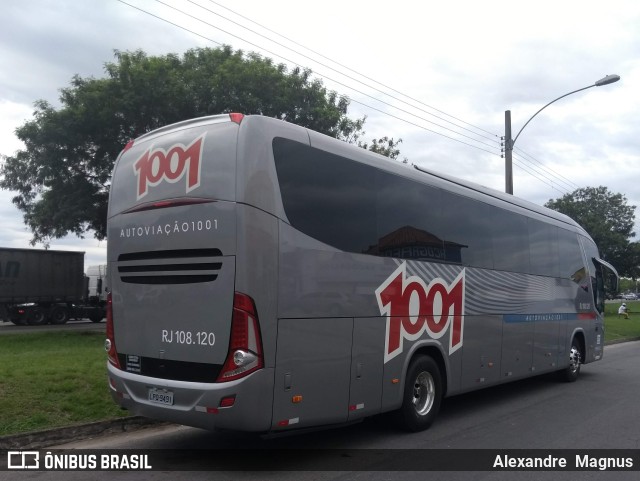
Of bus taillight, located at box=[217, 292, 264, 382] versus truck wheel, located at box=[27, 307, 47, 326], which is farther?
truck wheel, located at box=[27, 307, 47, 326]

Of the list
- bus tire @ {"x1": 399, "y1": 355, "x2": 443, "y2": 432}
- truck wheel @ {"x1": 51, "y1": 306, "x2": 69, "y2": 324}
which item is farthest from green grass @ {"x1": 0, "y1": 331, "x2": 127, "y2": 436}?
truck wheel @ {"x1": 51, "y1": 306, "x2": 69, "y2": 324}

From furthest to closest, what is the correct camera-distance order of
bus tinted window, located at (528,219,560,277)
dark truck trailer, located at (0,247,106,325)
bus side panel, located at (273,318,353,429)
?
dark truck trailer, located at (0,247,106,325)
bus tinted window, located at (528,219,560,277)
bus side panel, located at (273,318,353,429)

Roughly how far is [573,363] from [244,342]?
9.95m

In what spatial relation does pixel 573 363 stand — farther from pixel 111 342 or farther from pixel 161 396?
pixel 111 342

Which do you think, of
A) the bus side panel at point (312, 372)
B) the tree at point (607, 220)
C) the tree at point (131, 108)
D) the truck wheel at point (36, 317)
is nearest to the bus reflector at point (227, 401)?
the bus side panel at point (312, 372)

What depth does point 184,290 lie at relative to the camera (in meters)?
6.10

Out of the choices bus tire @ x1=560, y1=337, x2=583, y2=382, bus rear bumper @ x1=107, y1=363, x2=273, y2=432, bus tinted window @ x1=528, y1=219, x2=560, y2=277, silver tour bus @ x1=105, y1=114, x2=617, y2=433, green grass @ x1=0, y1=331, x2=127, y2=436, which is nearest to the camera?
bus rear bumper @ x1=107, y1=363, x2=273, y2=432

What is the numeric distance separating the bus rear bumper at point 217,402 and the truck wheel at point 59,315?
1008 inches

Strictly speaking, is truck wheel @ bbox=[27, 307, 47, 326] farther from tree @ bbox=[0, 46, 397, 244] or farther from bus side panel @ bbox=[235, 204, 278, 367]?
bus side panel @ bbox=[235, 204, 278, 367]

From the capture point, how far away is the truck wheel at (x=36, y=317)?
28.3 metres

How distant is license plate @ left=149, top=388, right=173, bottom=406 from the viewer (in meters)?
6.03

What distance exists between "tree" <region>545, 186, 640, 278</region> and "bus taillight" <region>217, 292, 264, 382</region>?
39.5m

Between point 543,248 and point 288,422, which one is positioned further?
point 543,248

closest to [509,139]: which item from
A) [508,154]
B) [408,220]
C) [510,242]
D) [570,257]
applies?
[508,154]
